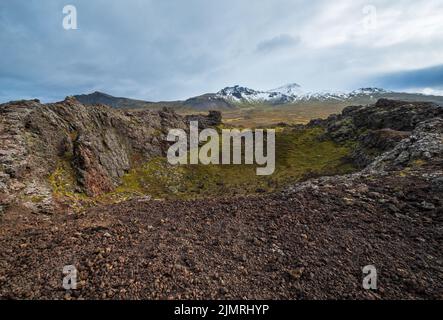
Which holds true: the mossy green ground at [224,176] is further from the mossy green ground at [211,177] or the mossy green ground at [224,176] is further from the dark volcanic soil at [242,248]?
the dark volcanic soil at [242,248]

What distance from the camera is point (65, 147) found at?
3369 centimetres

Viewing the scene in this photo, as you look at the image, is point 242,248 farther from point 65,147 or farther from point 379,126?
point 379,126

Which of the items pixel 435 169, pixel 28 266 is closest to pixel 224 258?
pixel 28 266

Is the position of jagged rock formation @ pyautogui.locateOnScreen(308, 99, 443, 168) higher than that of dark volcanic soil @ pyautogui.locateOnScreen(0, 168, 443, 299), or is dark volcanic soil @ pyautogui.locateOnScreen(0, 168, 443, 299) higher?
jagged rock formation @ pyautogui.locateOnScreen(308, 99, 443, 168)

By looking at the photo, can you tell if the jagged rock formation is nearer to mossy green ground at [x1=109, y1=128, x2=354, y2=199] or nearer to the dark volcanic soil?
mossy green ground at [x1=109, y1=128, x2=354, y2=199]

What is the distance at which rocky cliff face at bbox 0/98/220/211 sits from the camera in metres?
24.2

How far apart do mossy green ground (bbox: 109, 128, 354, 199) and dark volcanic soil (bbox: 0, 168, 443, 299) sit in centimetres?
2387

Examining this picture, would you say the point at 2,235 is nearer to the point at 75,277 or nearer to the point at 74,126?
the point at 75,277

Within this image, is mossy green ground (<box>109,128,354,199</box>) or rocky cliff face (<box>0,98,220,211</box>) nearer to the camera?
rocky cliff face (<box>0,98,220,211</box>)

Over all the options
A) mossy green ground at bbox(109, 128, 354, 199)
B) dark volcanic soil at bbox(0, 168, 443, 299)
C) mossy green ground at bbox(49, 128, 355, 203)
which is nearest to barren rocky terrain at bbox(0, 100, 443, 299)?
dark volcanic soil at bbox(0, 168, 443, 299)

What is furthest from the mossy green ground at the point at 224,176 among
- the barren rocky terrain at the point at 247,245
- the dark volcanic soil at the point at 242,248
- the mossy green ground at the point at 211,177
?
the dark volcanic soil at the point at 242,248

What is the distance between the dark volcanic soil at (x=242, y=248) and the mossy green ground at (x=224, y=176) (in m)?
23.9

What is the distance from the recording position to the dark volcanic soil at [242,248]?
345 inches

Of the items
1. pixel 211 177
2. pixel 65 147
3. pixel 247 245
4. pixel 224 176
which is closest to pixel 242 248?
pixel 247 245
